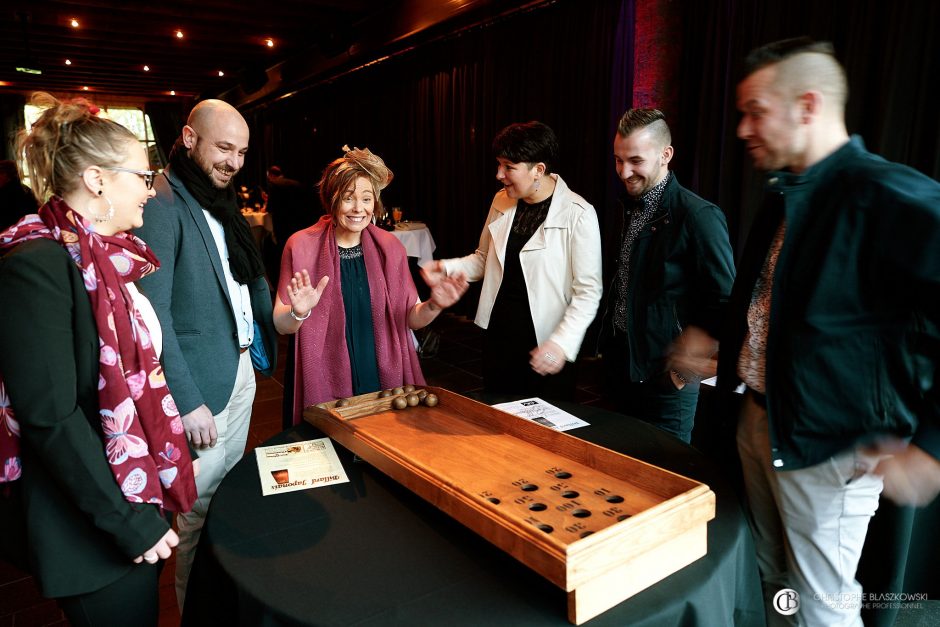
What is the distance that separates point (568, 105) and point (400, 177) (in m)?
3.63

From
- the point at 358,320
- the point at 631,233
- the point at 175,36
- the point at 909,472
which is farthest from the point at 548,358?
the point at 175,36

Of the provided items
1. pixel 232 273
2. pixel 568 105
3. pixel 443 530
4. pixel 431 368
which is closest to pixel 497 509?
pixel 443 530

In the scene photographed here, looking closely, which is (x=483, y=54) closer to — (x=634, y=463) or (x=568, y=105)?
(x=568, y=105)

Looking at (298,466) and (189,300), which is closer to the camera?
(298,466)

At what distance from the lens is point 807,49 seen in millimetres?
1344

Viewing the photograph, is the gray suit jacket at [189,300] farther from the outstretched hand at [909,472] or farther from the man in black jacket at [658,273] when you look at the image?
the outstretched hand at [909,472]

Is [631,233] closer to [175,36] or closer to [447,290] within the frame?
[447,290]

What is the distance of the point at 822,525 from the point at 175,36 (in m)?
9.89

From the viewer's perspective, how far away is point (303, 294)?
2.03 meters

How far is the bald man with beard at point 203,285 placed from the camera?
68.2 inches

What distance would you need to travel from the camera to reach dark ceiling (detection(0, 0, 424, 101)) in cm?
722

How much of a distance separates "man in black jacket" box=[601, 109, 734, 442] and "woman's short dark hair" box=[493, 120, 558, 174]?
0.93 feet

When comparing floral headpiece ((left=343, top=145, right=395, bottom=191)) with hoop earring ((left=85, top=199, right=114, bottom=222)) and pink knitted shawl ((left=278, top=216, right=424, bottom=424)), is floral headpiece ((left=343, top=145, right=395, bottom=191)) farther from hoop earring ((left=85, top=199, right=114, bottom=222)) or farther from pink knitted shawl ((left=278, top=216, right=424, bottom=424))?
hoop earring ((left=85, top=199, right=114, bottom=222))

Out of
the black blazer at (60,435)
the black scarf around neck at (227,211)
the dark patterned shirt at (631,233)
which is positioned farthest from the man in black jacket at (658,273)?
the black blazer at (60,435)
